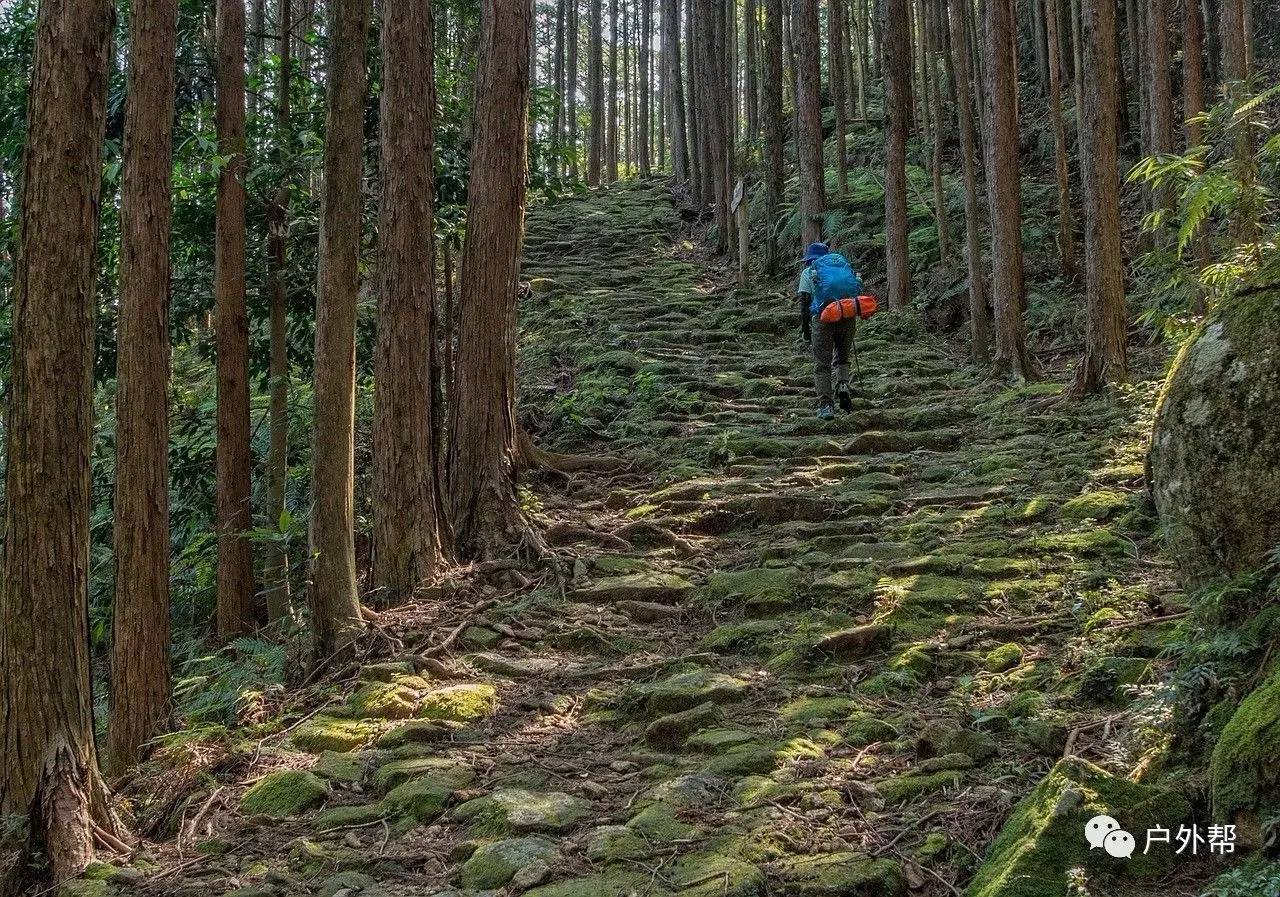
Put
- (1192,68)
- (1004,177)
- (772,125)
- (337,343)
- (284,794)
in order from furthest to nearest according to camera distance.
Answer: (772,125) < (1192,68) < (1004,177) < (337,343) < (284,794)

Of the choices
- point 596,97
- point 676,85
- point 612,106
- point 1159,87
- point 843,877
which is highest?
point 612,106

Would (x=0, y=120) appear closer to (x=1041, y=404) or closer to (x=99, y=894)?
(x=99, y=894)

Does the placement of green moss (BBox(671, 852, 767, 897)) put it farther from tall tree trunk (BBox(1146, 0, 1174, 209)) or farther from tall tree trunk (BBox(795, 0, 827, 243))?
tall tree trunk (BBox(795, 0, 827, 243))

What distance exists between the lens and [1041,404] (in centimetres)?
1027

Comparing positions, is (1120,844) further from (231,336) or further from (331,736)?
(231,336)

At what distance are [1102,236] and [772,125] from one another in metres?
9.26

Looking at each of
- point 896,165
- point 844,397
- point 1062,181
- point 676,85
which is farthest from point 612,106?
point 844,397

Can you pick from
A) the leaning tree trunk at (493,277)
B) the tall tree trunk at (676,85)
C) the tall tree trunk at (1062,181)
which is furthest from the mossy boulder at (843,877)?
the tall tree trunk at (676,85)

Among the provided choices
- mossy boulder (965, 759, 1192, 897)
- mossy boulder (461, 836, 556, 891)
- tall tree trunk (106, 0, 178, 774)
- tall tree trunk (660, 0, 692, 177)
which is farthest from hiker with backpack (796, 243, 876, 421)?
tall tree trunk (660, 0, 692, 177)

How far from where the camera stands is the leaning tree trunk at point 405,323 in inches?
298

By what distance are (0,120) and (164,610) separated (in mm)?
4973

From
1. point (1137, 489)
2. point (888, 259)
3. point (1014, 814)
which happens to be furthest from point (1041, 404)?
point (1014, 814)

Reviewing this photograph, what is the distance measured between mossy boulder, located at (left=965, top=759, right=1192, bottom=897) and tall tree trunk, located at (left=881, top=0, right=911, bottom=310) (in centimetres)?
1271

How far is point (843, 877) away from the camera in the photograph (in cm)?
361
